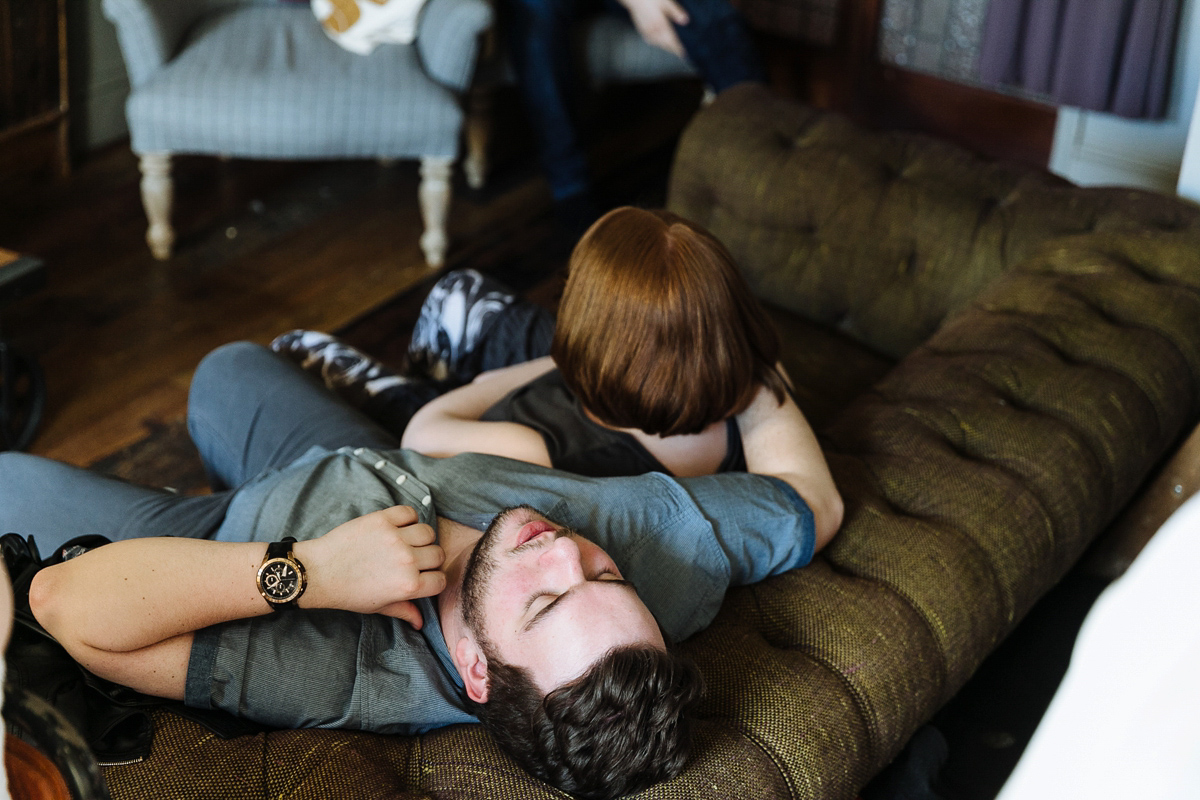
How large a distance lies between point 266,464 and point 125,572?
0.53 metres

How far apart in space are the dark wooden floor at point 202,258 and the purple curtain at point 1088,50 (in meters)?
1.09

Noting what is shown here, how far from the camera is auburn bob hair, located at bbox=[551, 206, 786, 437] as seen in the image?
1104 millimetres

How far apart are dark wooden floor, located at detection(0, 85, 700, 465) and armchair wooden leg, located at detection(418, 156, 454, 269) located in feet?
0.22

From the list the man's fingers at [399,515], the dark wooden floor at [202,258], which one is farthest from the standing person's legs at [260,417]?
the dark wooden floor at [202,258]

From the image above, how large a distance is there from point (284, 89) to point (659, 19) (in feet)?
3.41

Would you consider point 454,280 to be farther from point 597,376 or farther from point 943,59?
point 943,59

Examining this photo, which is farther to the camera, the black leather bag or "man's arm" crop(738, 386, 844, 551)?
"man's arm" crop(738, 386, 844, 551)

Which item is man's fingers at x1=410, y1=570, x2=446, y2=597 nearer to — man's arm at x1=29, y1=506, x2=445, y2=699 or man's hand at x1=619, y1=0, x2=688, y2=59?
man's arm at x1=29, y1=506, x2=445, y2=699

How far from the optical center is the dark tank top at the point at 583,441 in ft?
4.08

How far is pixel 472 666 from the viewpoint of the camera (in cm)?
94

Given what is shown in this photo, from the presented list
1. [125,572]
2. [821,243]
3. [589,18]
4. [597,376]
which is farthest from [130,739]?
[589,18]

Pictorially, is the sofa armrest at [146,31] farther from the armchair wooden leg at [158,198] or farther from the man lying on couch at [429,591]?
the man lying on couch at [429,591]

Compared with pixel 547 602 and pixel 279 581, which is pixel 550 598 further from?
pixel 279 581

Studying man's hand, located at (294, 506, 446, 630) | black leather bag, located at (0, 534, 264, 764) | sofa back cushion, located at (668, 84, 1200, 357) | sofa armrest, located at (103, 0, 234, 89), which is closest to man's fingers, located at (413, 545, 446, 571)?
man's hand, located at (294, 506, 446, 630)
